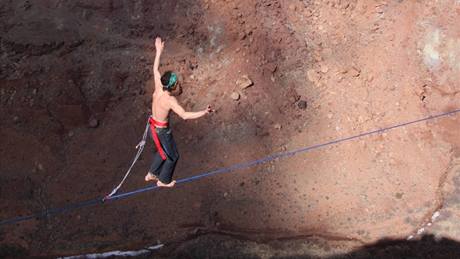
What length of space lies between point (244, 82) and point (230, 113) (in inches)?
20.7

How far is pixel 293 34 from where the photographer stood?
24.0ft

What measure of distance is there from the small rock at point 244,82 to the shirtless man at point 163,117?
167 centimetres

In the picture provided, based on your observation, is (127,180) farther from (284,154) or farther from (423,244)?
(423,244)

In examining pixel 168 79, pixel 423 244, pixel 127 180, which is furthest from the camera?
pixel 127 180

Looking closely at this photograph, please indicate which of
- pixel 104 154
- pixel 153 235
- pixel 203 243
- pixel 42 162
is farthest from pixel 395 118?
pixel 42 162

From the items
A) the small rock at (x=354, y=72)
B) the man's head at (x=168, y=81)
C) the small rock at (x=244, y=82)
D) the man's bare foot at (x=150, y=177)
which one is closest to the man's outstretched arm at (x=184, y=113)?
the man's head at (x=168, y=81)

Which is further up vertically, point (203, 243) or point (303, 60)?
point (303, 60)

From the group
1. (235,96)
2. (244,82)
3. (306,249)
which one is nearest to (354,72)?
(244,82)

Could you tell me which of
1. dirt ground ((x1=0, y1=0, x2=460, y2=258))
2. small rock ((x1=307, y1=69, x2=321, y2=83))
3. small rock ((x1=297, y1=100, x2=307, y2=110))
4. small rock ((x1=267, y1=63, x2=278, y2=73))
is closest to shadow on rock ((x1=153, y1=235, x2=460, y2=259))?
dirt ground ((x1=0, y1=0, x2=460, y2=258))

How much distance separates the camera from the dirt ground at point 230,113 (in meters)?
6.70

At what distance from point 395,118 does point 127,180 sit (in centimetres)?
417

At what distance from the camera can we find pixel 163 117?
5359mm

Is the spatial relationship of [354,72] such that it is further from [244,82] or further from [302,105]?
[244,82]

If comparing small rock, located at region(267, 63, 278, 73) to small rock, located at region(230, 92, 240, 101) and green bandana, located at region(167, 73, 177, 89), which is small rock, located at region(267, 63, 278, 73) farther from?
green bandana, located at region(167, 73, 177, 89)
